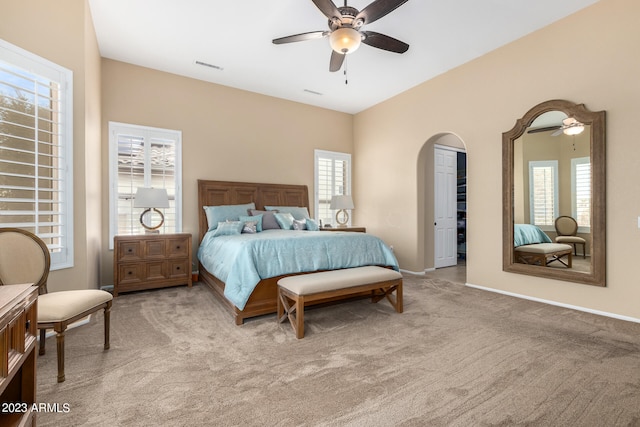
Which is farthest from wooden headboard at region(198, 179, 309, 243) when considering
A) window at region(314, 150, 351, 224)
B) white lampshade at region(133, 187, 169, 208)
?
white lampshade at region(133, 187, 169, 208)

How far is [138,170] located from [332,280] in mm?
3785

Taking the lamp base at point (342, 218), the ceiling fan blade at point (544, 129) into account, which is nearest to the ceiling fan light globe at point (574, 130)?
the ceiling fan blade at point (544, 129)

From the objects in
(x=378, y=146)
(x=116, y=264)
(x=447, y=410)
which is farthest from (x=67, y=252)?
(x=378, y=146)

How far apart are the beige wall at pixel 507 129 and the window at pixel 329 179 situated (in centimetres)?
43

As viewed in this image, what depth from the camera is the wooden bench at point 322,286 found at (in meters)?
2.82

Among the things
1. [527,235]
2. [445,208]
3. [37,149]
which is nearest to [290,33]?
[37,149]

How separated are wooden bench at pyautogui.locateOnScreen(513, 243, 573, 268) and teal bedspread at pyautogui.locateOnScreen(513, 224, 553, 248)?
53mm

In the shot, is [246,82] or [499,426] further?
[246,82]

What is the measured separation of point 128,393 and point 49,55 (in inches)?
122

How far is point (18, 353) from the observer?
1.24 metres

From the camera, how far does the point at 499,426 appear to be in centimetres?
164

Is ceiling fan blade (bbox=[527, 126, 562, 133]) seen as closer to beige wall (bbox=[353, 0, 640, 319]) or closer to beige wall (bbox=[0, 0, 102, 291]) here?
beige wall (bbox=[353, 0, 640, 319])

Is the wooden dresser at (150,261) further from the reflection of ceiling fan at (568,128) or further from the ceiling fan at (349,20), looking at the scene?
the reflection of ceiling fan at (568,128)

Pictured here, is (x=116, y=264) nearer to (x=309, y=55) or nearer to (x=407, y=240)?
(x=309, y=55)
